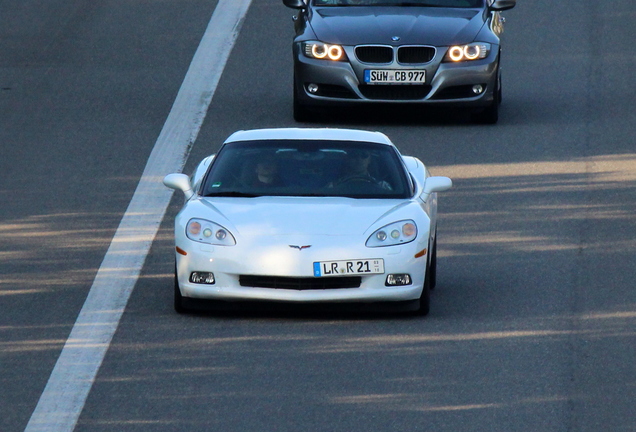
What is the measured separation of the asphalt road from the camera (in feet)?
26.8

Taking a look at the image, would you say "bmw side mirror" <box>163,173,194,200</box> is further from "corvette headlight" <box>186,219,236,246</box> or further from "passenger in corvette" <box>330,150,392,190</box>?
"passenger in corvette" <box>330,150,392,190</box>

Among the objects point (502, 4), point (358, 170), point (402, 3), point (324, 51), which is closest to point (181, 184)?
point (358, 170)

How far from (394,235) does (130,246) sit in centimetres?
293

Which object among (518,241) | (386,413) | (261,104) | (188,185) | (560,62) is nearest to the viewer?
(386,413)

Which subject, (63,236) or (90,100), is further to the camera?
(90,100)

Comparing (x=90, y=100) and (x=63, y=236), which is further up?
(x=63, y=236)

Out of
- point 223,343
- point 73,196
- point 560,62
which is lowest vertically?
point 560,62

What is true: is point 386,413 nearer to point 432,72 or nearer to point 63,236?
point 63,236

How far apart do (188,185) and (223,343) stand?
1869 millimetres

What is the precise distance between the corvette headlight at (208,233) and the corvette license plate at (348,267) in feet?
2.03

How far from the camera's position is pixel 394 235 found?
400 inches

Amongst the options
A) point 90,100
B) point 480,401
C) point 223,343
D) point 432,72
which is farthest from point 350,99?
point 480,401

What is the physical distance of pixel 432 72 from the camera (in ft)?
55.1

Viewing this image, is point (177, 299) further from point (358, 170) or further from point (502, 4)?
point (502, 4)
